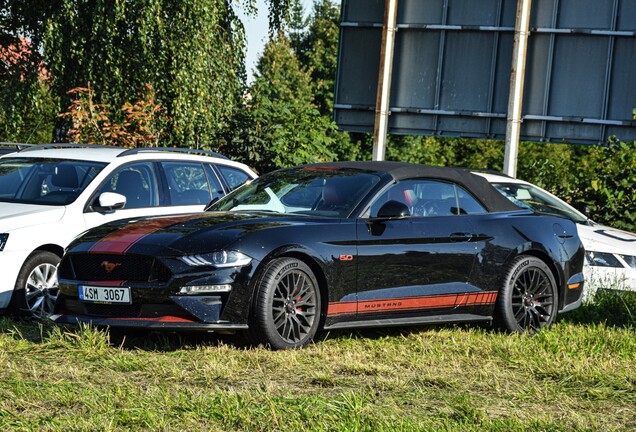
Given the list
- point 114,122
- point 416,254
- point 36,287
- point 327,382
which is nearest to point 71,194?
point 36,287

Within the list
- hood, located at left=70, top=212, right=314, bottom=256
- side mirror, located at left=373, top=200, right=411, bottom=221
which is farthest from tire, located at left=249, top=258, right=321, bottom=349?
side mirror, located at left=373, top=200, right=411, bottom=221

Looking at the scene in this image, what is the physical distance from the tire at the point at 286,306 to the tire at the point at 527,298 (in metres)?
1.98

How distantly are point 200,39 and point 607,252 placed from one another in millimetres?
12272

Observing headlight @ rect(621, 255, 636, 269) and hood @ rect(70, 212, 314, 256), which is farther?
headlight @ rect(621, 255, 636, 269)

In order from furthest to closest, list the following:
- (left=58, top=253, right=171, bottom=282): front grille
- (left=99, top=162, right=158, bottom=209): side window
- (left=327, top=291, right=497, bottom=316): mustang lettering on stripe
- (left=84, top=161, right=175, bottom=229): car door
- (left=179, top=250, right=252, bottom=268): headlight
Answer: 1. (left=99, top=162, right=158, bottom=209): side window
2. (left=84, top=161, right=175, bottom=229): car door
3. (left=327, top=291, right=497, bottom=316): mustang lettering on stripe
4. (left=58, top=253, right=171, bottom=282): front grille
5. (left=179, top=250, right=252, bottom=268): headlight

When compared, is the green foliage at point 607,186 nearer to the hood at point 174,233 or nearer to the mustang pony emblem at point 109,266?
the hood at point 174,233

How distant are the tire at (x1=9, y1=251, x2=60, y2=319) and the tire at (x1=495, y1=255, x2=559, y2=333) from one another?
3.95 meters

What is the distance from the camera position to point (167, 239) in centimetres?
848

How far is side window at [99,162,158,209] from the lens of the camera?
11.7 metres

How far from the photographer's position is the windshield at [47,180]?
11328 millimetres

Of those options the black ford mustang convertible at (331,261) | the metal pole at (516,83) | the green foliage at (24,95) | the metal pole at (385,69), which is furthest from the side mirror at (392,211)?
the green foliage at (24,95)

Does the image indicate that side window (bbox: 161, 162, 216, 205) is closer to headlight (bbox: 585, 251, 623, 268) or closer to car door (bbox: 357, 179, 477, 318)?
car door (bbox: 357, 179, 477, 318)

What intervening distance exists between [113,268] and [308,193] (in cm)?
178

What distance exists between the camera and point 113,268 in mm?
8602
